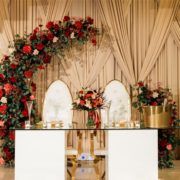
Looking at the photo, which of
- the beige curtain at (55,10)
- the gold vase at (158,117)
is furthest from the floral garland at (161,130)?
the beige curtain at (55,10)

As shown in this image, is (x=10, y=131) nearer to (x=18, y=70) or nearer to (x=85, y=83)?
(x=18, y=70)

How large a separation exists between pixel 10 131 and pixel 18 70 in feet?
3.25

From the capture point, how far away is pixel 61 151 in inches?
181

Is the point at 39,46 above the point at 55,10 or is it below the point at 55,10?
below

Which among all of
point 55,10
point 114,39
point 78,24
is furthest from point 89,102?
point 55,10

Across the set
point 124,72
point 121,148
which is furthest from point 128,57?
point 121,148

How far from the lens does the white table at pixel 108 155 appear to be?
4.56 metres

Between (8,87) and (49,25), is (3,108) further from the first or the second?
(49,25)

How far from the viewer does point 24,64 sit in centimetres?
642

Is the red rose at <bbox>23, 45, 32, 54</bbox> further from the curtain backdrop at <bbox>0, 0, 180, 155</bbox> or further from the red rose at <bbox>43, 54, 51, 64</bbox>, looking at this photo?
the curtain backdrop at <bbox>0, 0, 180, 155</bbox>

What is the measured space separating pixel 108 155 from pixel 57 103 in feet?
7.56

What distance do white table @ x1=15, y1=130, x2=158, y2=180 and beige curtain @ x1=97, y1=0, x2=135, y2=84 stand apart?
7.88ft

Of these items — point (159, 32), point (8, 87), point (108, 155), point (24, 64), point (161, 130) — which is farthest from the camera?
point (159, 32)

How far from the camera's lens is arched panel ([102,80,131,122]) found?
679cm
